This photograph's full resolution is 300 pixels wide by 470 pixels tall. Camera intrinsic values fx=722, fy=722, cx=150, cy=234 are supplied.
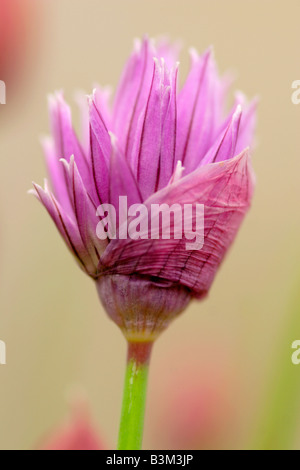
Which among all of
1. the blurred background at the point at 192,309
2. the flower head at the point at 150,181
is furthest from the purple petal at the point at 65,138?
the blurred background at the point at 192,309

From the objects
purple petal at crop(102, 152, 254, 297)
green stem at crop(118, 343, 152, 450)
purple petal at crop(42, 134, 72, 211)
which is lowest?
green stem at crop(118, 343, 152, 450)

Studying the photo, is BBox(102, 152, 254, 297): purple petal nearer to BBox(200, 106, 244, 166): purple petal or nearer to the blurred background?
BBox(200, 106, 244, 166): purple petal

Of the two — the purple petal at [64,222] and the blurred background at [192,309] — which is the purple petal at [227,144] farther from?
the blurred background at [192,309]

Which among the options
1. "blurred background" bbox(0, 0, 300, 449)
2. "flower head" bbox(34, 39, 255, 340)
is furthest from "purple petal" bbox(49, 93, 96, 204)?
"blurred background" bbox(0, 0, 300, 449)

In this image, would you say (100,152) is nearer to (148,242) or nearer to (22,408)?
(148,242)

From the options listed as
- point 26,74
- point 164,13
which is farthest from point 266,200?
point 26,74

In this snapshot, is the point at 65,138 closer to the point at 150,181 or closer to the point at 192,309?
the point at 150,181

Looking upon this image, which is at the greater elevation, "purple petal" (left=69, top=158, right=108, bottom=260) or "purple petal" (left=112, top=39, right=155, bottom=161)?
"purple petal" (left=112, top=39, right=155, bottom=161)
